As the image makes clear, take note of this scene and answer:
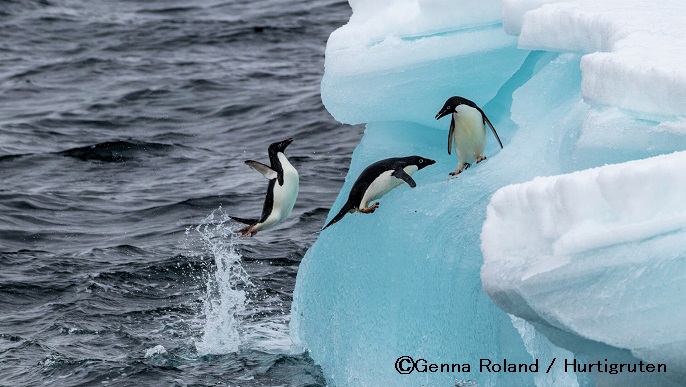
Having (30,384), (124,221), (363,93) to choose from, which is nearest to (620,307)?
(363,93)

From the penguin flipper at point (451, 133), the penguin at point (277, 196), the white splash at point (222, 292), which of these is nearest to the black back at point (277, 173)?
the penguin at point (277, 196)

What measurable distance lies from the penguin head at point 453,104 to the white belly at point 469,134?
0.03 metres

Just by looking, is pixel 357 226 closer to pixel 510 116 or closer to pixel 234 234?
pixel 510 116

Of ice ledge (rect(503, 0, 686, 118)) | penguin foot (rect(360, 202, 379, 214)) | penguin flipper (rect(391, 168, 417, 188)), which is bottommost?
penguin foot (rect(360, 202, 379, 214))

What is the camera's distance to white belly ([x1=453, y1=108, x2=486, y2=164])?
5.04 meters

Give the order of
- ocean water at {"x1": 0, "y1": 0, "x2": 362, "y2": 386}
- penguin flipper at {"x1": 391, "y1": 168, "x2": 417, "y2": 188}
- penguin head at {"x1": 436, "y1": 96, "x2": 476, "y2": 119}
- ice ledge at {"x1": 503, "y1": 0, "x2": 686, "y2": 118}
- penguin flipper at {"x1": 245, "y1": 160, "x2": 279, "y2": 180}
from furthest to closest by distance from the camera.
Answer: ocean water at {"x1": 0, "y1": 0, "x2": 362, "y2": 386}, penguin head at {"x1": 436, "y1": 96, "x2": 476, "y2": 119}, penguin flipper at {"x1": 245, "y1": 160, "x2": 279, "y2": 180}, penguin flipper at {"x1": 391, "y1": 168, "x2": 417, "y2": 188}, ice ledge at {"x1": 503, "y1": 0, "x2": 686, "y2": 118}

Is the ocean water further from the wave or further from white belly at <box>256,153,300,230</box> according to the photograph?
white belly at <box>256,153,300,230</box>

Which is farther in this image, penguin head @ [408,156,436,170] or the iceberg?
penguin head @ [408,156,436,170]

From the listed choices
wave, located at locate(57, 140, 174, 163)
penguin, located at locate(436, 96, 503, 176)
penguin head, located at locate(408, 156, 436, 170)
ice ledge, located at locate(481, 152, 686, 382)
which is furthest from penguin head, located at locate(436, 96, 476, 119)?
wave, located at locate(57, 140, 174, 163)

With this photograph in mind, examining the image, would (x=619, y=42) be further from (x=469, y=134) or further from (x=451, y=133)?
(x=451, y=133)

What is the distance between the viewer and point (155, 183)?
10.2m

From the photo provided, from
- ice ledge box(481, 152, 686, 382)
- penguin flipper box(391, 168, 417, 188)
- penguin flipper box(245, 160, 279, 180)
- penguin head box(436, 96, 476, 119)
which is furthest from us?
penguin head box(436, 96, 476, 119)

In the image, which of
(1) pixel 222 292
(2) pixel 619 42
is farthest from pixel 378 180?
(1) pixel 222 292

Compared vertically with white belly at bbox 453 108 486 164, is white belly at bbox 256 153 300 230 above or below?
below
